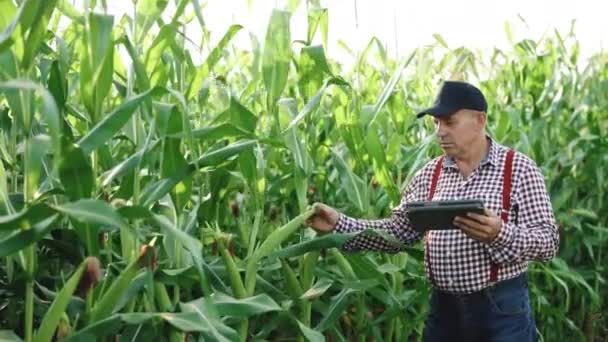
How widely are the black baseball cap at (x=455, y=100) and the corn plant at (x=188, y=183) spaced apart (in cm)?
16

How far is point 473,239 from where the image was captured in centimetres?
290

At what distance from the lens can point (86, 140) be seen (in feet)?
6.98

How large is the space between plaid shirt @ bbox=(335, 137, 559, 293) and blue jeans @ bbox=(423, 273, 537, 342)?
0.14 ft

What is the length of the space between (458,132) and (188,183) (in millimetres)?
941

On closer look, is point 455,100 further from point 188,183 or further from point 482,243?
point 188,183

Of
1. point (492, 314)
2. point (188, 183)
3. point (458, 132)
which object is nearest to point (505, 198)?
point (458, 132)

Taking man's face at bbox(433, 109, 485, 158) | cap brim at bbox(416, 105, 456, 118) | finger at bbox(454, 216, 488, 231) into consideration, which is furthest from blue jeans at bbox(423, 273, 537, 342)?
cap brim at bbox(416, 105, 456, 118)

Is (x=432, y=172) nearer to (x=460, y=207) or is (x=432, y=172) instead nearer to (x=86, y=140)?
(x=460, y=207)

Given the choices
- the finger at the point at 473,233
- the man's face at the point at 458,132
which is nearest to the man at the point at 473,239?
the man's face at the point at 458,132

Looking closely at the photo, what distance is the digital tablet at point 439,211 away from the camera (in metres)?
2.68

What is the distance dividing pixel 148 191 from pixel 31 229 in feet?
1.32

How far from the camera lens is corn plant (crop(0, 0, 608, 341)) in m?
2.09

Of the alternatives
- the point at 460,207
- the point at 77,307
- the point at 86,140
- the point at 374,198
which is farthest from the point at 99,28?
the point at 374,198

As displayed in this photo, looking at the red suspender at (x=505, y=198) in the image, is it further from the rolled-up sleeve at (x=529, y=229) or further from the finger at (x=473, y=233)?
the finger at (x=473, y=233)
